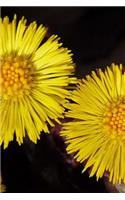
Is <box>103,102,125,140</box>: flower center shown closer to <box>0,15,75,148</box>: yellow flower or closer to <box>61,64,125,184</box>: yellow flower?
<box>61,64,125,184</box>: yellow flower

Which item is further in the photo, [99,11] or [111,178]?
[99,11]

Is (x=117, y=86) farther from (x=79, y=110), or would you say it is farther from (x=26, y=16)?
(x=26, y=16)

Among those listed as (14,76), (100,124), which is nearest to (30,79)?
(14,76)

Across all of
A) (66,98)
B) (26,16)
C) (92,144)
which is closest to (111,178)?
(92,144)

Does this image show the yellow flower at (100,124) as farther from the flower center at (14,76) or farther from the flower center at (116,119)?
the flower center at (14,76)

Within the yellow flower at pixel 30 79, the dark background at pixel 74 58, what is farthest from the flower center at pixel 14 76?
the dark background at pixel 74 58
